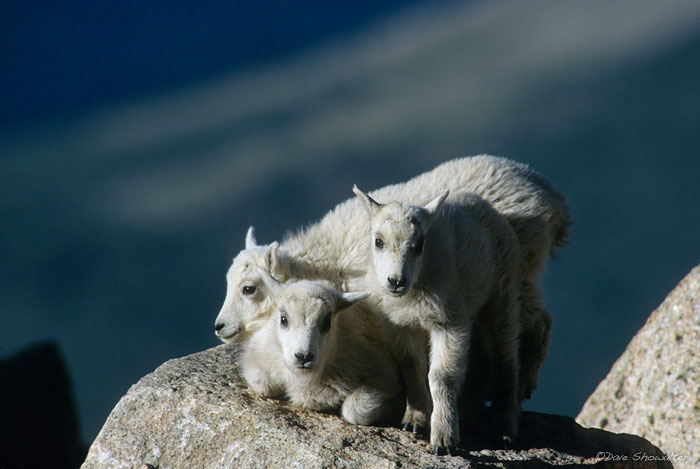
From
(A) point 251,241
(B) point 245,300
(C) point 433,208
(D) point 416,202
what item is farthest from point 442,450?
(A) point 251,241

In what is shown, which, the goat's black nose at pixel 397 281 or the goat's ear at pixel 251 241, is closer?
the goat's black nose at pixel 397 281

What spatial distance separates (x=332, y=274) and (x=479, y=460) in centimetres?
192

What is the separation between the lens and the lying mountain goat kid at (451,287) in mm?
5418

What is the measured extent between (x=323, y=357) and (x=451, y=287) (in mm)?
1079

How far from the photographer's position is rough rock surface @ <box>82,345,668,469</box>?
5.04m

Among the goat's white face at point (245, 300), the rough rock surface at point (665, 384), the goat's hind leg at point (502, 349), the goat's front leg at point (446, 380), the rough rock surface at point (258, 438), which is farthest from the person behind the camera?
the rough rock surface at point (665, 384)

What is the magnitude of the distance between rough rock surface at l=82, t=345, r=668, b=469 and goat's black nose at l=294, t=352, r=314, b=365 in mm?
452

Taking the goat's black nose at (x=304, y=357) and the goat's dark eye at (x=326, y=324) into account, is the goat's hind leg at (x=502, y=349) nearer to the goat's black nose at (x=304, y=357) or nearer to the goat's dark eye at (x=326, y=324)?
the goat's dark eye at (x=326, y=324)

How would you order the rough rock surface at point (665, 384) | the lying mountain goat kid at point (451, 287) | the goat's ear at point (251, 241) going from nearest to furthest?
the lying mountain goat kid at point (451, 287) → the goat's ear at point (251, 241) → the rough rock surface at point (665, 384)

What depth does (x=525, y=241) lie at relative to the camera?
696 cm

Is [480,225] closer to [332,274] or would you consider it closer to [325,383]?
[332,274]

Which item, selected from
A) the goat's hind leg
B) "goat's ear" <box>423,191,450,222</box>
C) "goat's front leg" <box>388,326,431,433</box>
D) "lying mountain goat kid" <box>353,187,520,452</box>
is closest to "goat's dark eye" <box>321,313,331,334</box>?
"lying mountain goat kid" <box>353,187,520,452</box>

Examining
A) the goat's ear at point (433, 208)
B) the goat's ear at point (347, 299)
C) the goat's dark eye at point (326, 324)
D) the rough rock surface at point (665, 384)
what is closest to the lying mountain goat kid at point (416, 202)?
the goat's ear at point (347, 299)

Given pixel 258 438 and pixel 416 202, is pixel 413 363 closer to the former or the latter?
pixel 258 438
